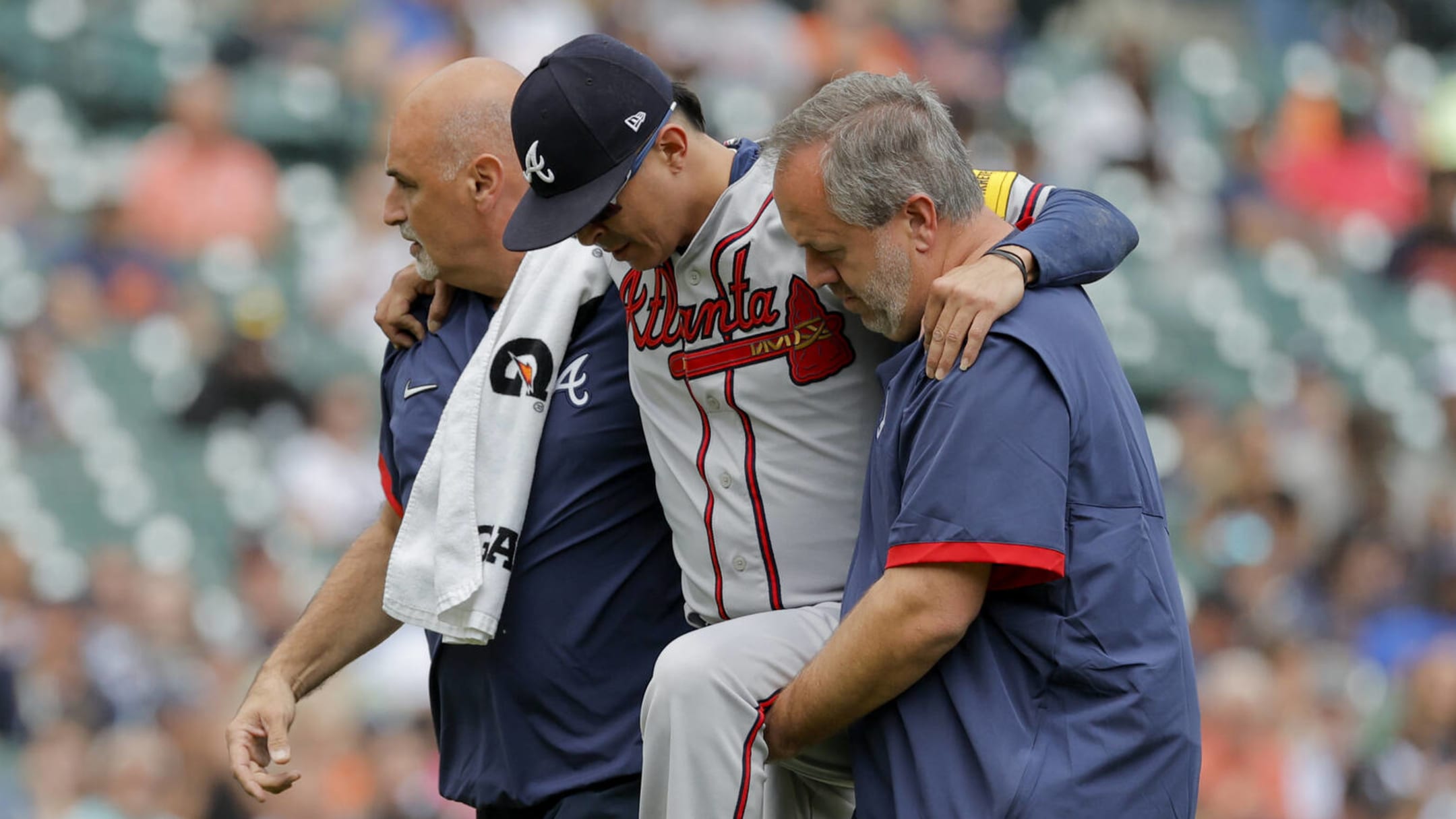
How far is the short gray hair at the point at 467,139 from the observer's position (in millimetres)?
A: 3260

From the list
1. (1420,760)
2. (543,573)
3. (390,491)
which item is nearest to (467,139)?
(390,491)

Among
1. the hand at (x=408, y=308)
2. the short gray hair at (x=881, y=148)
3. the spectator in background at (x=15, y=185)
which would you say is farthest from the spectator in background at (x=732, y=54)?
the short gray hair at (x=881, y=148)

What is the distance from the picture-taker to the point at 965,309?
246 centimetres

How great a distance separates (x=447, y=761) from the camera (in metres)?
3.32

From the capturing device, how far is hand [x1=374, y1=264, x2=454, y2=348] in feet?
11.2

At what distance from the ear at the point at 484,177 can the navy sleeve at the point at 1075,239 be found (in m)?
1.01

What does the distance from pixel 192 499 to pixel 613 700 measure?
534 centimetres

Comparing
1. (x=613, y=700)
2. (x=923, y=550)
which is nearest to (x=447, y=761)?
(x=613, y=700)

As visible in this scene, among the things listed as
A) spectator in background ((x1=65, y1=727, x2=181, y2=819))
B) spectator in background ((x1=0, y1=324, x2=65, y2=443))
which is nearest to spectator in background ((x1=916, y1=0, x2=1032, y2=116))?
spectator in background ((x1=0, y1=324, x2=65, y2=443))

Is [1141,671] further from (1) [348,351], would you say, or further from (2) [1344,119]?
(2) [1344,119]

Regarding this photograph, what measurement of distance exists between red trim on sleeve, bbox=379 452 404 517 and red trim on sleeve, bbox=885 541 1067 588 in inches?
49.9

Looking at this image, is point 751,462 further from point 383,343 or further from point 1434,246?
point 1434,246

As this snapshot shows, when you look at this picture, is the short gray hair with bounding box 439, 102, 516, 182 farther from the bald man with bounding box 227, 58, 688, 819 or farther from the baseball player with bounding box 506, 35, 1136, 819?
the baseball player with bounding box 506, 35, 1136, 819

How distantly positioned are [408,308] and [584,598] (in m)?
0.70
